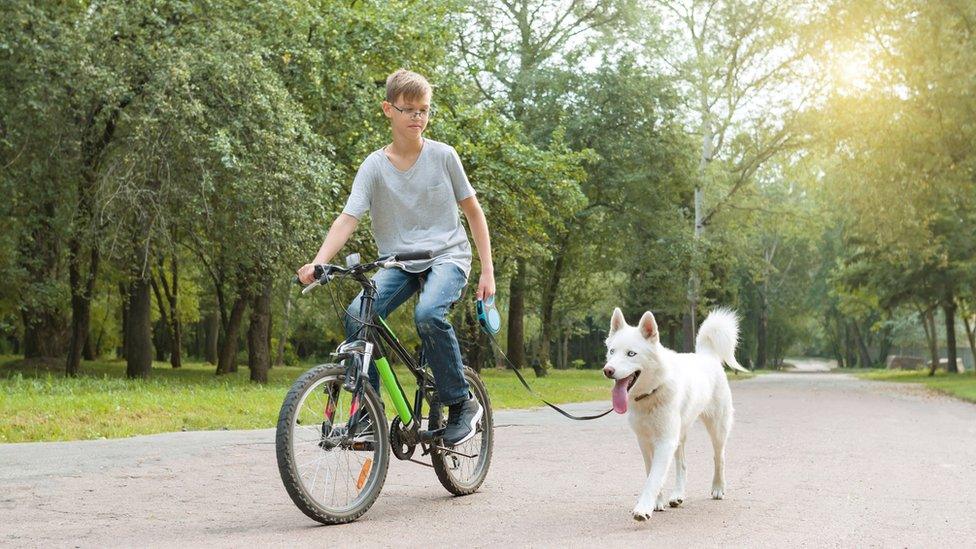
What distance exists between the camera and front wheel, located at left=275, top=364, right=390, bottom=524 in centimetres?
545

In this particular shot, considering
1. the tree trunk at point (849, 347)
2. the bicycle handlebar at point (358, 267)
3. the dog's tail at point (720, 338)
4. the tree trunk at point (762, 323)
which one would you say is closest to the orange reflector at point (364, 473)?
the bicycle handlebar at point (358, 267)

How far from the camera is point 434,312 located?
608cm

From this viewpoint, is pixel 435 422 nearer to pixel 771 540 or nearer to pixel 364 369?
pixel 364 369

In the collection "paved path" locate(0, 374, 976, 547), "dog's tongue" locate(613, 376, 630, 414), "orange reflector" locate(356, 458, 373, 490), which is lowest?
"paved path" locate(0, 374, 976, 547)

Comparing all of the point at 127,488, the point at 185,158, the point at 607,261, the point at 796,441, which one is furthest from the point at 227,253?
the point at 607,261

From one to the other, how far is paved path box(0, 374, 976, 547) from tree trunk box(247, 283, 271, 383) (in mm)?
13939

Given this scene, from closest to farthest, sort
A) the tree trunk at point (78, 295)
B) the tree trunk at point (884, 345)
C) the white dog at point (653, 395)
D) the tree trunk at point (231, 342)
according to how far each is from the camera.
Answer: the white dog at point (653, 395), the tree trunk at point (78, 295), the tree trunk at point (231, 342), the tree trunk at point (884, 345)

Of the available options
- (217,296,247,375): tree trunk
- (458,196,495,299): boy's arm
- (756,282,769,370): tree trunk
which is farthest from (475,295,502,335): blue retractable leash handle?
(756,282,769,370): tree trunk

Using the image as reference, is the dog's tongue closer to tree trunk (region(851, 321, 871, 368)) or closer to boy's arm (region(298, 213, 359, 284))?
boy's arm (region(298, 213, 359, 284))

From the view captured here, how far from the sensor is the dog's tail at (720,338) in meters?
7.24

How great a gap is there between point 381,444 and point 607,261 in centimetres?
3475

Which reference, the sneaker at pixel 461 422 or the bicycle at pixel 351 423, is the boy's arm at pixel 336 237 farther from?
the sneaker at pixel 461 422

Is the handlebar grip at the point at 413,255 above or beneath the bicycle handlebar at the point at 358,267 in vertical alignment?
above

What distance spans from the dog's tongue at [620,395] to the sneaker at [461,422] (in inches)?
37.9
